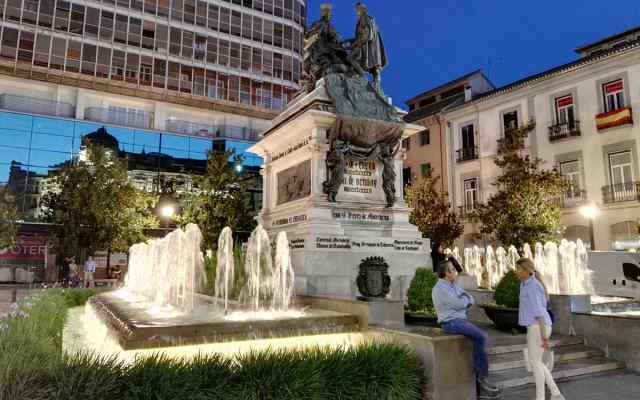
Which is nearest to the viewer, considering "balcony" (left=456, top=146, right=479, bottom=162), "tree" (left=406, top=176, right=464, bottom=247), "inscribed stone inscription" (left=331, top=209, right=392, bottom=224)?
"inscribed stone inscription" (left=331, top=209, right=392, bottom=224)

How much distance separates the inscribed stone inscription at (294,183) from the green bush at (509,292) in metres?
5.47

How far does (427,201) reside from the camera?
27234mm

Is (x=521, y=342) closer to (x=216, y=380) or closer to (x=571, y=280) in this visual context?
(x=216, y=380)

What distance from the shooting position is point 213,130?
44.1m

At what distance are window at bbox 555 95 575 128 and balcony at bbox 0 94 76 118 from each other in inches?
1367

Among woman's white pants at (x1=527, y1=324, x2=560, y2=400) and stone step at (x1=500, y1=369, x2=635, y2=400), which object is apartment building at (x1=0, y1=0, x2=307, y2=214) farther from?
woman's white pants at (x1=527, y1=324, x2=560, y2=400)

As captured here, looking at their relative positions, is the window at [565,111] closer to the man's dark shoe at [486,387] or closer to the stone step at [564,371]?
the stone step at [564,371]

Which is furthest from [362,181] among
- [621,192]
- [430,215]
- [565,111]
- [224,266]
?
[565,111]

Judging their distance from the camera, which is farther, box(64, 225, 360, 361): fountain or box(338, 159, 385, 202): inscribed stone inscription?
box(338, 159, 385, 202): inscribed stone inscription

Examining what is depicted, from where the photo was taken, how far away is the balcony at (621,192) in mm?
25953

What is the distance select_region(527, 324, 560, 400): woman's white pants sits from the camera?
5.58 meters

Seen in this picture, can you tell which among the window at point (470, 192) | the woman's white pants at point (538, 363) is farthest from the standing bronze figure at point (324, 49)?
the window at point (470, 192)

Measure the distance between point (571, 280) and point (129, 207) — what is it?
76.1 ft

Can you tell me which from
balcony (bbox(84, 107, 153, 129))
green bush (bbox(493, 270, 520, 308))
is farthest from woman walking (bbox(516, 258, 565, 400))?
balcony (bbox(84, 107, 153, 129))
